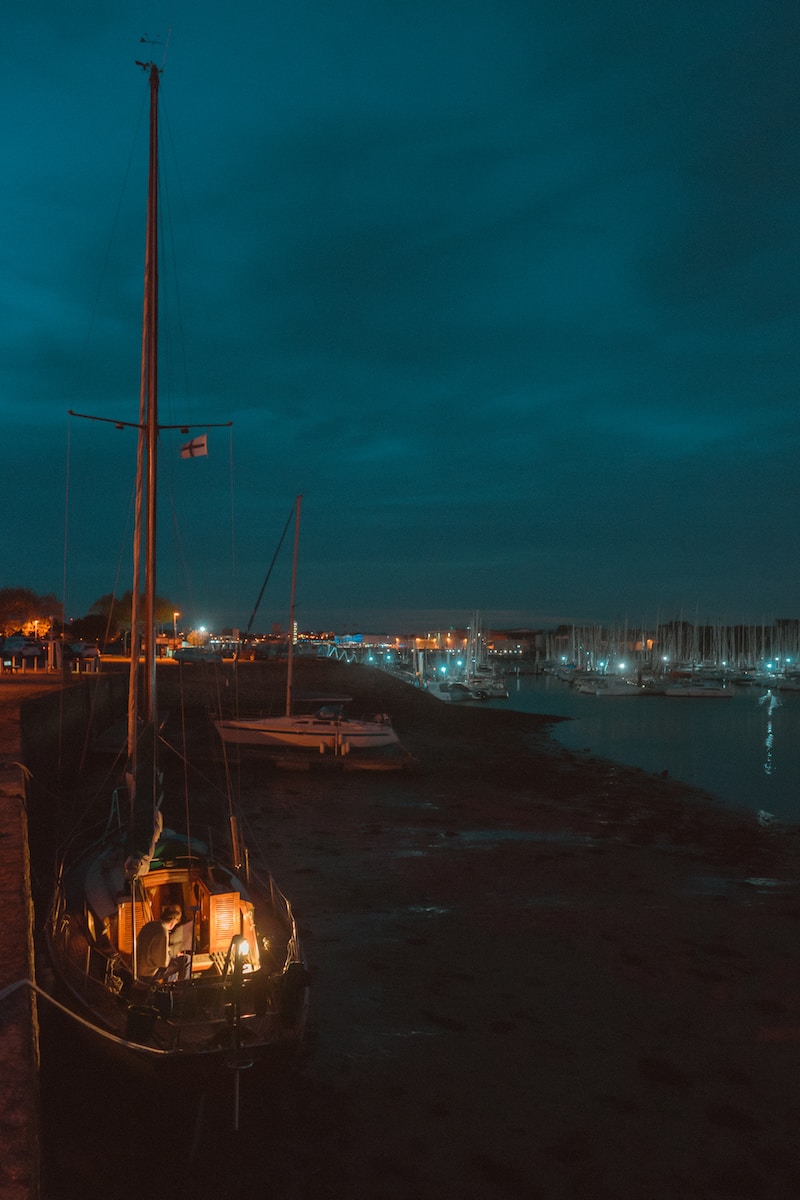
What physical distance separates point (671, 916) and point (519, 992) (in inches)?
200

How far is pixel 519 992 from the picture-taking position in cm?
1239

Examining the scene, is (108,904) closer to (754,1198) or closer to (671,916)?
(754,1198)

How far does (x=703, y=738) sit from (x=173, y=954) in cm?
5566

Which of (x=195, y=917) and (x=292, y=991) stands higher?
(x=195, y=917)

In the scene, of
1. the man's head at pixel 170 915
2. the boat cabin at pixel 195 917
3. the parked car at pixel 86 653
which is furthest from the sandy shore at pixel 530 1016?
the parked car at pixel 86 653

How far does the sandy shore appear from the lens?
8.44m

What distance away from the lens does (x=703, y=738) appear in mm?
59906

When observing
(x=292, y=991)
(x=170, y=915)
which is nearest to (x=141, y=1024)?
(x=292, y=991)

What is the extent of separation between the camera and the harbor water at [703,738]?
37.8m

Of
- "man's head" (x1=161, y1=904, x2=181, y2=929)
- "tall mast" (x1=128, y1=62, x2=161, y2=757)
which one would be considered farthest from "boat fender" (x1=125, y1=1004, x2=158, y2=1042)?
"tall mast" (x1=128, y1=62, x2=161, y2=757)

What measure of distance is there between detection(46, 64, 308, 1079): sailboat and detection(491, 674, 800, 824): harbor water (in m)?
24.2

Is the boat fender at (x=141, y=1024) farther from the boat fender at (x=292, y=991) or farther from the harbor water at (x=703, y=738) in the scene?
the harbor water at (x=703, y=738)

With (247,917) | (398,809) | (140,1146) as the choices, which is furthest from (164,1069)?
(398,809)

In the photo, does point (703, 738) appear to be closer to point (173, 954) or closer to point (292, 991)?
point (173, 954)
